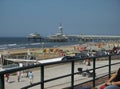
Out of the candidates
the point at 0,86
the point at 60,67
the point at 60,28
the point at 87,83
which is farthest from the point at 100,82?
the point at 60,28

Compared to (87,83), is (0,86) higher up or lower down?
higher up

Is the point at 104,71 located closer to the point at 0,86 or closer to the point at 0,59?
the point at 0,86

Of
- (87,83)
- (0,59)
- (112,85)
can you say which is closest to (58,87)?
(87,83)

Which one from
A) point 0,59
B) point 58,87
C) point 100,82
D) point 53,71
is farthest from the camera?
point 0,59

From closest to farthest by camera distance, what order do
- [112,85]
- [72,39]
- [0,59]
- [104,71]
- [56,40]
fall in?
[112,85], [104,71], [0,59], [56,40], [72,39]

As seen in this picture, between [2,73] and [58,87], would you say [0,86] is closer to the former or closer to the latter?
[2,73]

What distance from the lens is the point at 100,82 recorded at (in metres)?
8.53

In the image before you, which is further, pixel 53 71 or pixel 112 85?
pixel 53 71

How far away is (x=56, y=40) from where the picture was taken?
14638 centimetres

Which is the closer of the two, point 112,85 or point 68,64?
point 112,85

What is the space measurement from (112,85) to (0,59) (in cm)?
2644

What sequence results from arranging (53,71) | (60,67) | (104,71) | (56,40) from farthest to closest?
(56,40) < (104,71) < (53,71) < (60,67)

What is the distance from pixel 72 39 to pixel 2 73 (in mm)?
166114

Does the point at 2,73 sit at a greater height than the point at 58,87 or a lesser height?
greater
